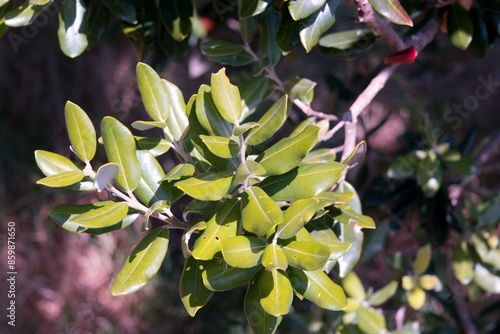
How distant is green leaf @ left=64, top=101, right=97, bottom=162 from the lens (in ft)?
2.55

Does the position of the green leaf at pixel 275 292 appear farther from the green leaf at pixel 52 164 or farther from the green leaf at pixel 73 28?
the green leaf at pixel 73 28

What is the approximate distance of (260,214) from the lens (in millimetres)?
729

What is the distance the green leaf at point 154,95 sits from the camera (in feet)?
2.72

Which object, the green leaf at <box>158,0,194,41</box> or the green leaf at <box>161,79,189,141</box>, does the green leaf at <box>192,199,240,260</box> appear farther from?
the green leaf at <box>158,0,194,41</box>

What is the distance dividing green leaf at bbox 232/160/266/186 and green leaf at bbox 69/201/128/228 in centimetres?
15

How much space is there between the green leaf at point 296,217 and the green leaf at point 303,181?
45mm

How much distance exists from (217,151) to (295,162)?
10 cm

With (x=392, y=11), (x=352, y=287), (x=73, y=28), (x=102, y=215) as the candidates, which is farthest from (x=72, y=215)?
(x=352, y=287)

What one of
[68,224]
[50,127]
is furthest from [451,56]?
[68,224]

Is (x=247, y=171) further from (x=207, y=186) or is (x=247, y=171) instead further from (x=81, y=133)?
(x=81, y=133)

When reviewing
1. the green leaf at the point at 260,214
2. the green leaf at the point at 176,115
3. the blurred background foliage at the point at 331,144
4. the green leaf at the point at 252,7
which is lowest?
the blurred background foliage at the point at 331,144

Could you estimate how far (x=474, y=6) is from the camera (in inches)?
46.0

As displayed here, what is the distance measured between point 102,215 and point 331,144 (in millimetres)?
605

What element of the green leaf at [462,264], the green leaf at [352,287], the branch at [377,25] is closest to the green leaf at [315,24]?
the branch at [377,25]
